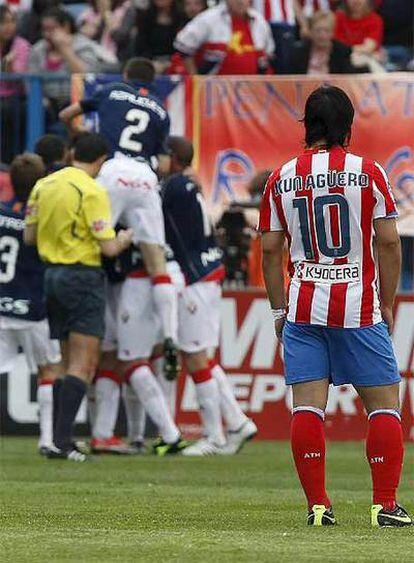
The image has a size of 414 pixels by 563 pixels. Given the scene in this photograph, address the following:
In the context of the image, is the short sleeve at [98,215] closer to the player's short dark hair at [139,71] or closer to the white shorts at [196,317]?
the white shorts at [196,317]

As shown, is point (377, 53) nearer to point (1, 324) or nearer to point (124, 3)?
point (124, 3)

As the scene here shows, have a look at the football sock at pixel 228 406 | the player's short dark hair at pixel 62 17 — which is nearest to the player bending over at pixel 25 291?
the football sock at pixel 228 406

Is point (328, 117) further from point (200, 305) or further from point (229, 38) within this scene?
point (229, 38)

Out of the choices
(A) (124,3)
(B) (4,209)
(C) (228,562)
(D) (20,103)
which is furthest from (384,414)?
(A) (124,3)

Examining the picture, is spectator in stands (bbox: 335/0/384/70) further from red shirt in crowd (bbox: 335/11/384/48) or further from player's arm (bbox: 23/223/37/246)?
player's arm (bbox: 23/223/37/246)

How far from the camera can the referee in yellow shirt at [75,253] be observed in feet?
41.9

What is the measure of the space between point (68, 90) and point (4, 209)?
161 inches

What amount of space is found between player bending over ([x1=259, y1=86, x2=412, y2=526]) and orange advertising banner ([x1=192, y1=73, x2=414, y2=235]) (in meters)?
8.92

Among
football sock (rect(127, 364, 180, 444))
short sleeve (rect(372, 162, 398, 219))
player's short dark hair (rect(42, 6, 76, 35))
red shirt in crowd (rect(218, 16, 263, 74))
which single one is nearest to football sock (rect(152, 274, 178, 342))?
football sock (rect(127, 364, 180, 444))

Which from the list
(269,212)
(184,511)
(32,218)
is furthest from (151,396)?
(269,212)

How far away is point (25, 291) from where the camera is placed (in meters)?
14.0

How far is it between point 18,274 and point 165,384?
1.77 metres

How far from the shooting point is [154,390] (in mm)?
13680

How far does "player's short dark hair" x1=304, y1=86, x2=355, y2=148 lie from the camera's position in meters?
8.16
